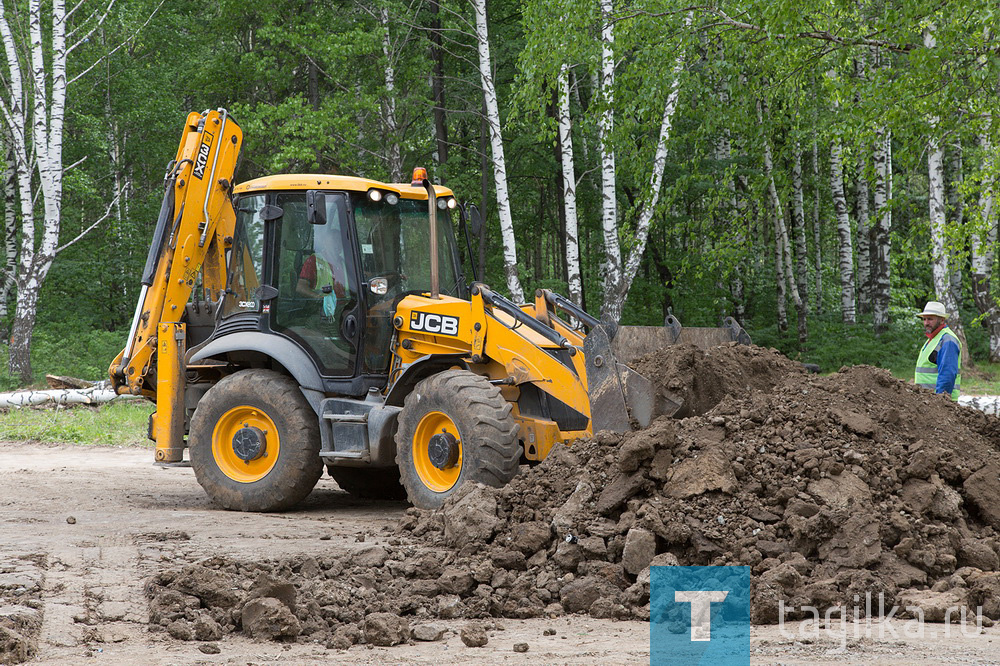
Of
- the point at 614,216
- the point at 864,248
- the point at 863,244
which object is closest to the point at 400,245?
the point at 614,216

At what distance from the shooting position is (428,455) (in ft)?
24.7

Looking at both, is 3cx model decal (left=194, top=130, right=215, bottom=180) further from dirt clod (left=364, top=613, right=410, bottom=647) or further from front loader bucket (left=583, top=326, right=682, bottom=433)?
dirt clod (left=364, top=613, right=410, bottom=647)

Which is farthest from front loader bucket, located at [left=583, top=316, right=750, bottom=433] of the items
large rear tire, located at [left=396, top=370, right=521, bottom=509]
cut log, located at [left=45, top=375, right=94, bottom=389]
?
cut log, located at [left=45, top=375, right=94, bottom=389]

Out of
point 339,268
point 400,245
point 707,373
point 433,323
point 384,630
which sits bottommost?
point 384,630

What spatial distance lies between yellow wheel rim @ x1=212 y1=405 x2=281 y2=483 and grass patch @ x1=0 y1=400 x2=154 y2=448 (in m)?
5.09

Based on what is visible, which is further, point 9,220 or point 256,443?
point 9,220

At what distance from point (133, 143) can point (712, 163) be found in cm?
1567

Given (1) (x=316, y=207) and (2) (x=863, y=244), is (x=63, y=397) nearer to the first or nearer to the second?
(1) (x=316, y=207)

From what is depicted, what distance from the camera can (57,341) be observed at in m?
21.1

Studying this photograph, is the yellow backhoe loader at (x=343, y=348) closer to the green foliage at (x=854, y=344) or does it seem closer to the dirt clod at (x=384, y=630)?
the dirt clod at (x=384, y=630)

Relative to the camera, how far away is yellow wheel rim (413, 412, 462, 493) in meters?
7.39

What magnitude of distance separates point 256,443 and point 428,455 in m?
1.72

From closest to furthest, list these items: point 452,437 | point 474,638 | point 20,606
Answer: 1. point 474,638
2. point 20,606
3. point 452,437

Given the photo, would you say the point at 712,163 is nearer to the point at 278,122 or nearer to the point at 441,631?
the point at 278,122
